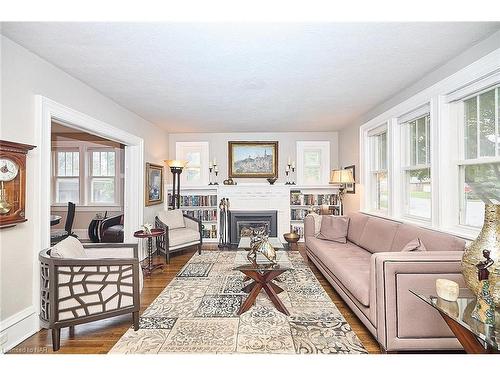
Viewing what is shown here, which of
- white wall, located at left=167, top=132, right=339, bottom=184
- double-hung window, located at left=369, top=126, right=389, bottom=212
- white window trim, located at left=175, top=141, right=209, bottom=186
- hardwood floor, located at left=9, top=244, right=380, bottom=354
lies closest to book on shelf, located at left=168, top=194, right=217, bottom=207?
white window trim, located at left=175, top=141, right=209, bottom=186

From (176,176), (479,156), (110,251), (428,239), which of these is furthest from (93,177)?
(479,156)

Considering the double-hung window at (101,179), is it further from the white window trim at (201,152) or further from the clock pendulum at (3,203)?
the clock pendulum at (3,203)

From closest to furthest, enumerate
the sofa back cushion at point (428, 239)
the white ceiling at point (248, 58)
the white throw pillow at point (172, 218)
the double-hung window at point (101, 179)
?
1. the white ceiling at point (248, 58)
2. the sofa back cushion at point (428, 239)
3. the white throw pillow at point (172, 218)
4. the double-hung window at point (101, 179)

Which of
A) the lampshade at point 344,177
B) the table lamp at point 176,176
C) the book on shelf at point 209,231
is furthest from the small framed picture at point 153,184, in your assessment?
the lampshade at point 344,177

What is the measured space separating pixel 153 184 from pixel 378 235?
3936 mm

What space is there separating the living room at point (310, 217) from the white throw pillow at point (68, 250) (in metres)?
0.02

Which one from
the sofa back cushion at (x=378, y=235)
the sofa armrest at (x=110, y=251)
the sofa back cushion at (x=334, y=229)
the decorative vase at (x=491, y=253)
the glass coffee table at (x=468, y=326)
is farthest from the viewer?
the sofa back cushion at (x=334, y=229)

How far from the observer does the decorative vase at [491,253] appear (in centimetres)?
145

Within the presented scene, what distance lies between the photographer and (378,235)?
340 cm

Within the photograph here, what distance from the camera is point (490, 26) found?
2.02m

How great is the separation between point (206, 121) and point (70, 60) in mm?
2575

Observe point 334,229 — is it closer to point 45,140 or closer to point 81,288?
point 81,288

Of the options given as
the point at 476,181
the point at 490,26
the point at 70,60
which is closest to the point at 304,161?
the point at 476,181
